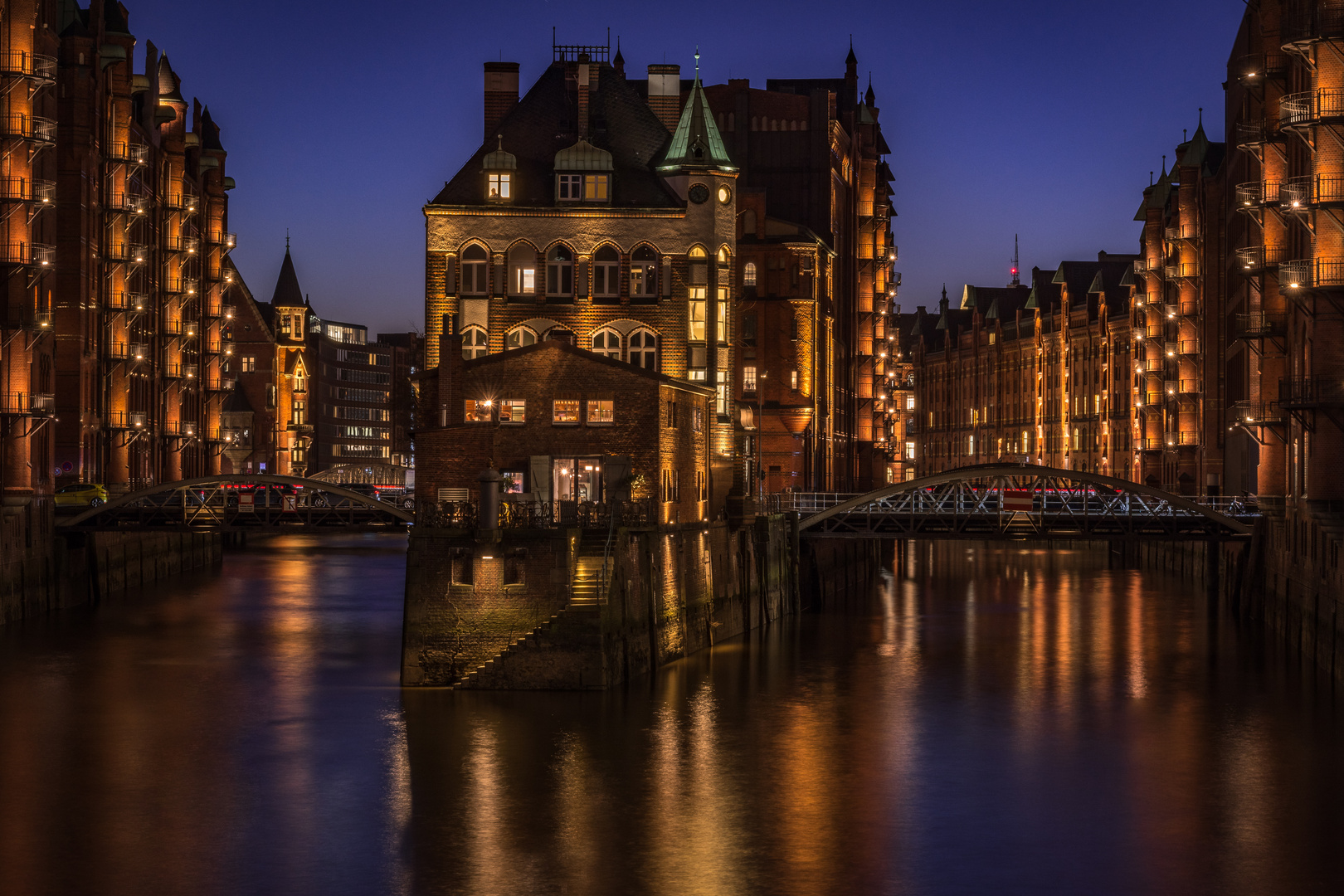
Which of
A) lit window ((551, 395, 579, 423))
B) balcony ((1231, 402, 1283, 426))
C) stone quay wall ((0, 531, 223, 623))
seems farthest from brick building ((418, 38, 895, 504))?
balcony ((1231, 402, 1283, 426))

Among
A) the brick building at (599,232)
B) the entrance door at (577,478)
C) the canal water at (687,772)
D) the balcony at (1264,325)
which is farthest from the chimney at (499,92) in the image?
the balcony at (1264,325)

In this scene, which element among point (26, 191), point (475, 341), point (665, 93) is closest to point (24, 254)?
point (26, 191)

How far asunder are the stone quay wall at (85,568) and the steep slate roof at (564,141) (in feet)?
67.2

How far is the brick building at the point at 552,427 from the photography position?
51250 mm

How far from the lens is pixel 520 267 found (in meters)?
70.9

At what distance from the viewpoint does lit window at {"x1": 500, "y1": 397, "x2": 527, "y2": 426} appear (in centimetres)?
5200

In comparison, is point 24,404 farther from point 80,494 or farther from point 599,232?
point 599,232

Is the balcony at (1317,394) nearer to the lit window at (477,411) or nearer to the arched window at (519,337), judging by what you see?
the lit window at (477,411)

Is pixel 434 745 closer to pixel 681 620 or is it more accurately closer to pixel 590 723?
pixel 590 723

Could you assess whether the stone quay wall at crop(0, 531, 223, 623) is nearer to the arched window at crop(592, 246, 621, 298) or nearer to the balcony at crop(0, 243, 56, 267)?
the balcony at crop(0, 243, 56, 267)

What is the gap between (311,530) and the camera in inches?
2707

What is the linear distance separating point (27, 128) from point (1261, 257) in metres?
44.5

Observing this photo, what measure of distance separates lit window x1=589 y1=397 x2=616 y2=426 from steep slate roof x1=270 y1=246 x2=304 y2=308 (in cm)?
15162

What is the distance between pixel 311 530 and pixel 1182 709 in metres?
34.5
